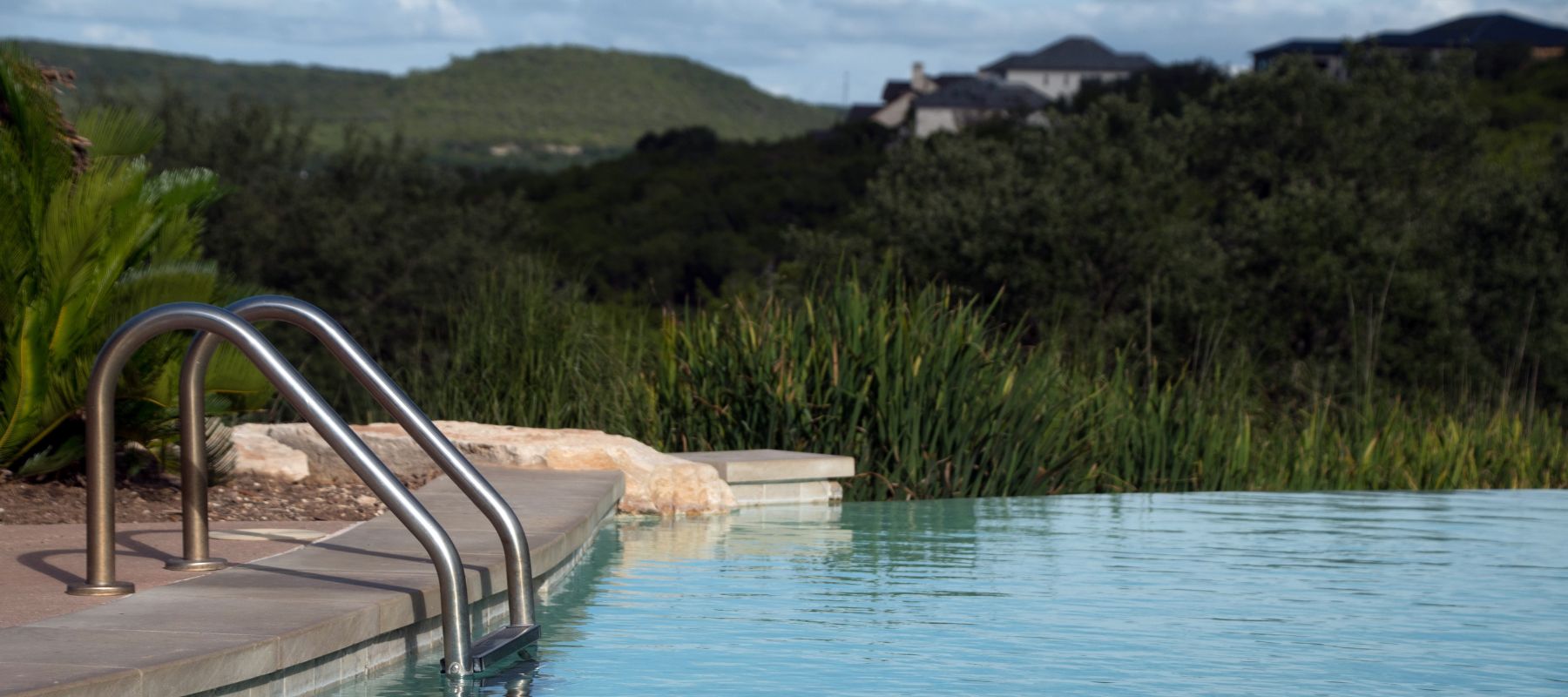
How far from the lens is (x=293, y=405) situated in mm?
3758

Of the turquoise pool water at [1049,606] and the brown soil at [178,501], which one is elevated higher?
the brown soil at [178,501]

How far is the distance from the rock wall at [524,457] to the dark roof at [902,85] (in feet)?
437

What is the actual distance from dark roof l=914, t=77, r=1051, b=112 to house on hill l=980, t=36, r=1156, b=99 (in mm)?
26904

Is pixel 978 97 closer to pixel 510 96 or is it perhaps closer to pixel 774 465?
pixel 510 96

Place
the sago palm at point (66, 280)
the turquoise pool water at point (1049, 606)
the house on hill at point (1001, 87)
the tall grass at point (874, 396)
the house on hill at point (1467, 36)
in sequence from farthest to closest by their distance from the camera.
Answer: the house on hill at point (1467, 36) → the house on hill at point (1001, 87) → the tall grass at point (874, 396) → the sago palm at point (66, 280) → the turquoise pool water at point (1049, 606)

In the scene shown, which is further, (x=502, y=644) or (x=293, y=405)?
(x=502, y=644)

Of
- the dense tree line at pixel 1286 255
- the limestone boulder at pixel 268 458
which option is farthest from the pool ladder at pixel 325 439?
the dense tree line at pixel 1286 255

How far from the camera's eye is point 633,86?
434 ft

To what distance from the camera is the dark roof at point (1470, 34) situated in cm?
12825

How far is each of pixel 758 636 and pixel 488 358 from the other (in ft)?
18.6

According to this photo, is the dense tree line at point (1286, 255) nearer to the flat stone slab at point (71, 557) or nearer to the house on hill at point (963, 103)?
the flat stone slab at point (71, 557)

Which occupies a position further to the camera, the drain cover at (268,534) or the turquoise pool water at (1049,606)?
the drain cover at (268,534)

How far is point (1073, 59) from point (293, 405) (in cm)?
15891

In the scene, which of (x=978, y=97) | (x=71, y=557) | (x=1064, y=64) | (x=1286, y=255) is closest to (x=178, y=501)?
(x=71, y=557)
